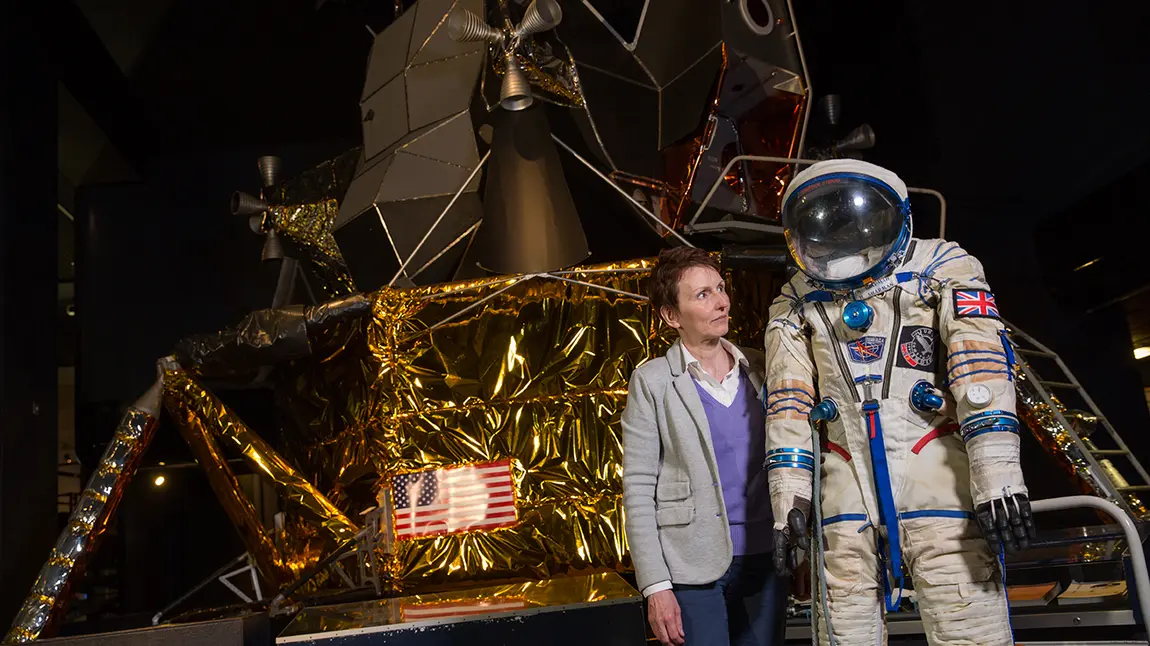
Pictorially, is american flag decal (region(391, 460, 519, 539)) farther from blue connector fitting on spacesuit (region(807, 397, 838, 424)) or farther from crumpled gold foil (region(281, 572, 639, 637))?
blue connector fitting on spacesuit (region(807, 397, 838, 424))

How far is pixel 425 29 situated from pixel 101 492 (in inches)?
111

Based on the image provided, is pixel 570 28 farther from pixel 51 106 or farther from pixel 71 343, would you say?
pixel 71 343

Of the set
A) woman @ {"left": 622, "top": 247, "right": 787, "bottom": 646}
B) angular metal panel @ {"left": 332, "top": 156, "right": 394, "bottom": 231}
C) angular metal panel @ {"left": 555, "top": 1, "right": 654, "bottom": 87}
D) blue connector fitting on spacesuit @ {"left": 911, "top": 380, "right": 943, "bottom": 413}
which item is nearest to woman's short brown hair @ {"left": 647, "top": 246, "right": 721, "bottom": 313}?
woman @ {"left": 622, "top": 247, "right": 787, "bottom": 646}

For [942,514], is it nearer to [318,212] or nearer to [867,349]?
[867,349]

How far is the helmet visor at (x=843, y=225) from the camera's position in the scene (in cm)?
226

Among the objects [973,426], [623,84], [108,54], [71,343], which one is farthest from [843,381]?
[71,343]

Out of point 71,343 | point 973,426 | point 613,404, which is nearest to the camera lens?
point 973,426

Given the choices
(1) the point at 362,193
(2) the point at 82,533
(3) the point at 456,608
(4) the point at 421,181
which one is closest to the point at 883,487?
(3) the point at 456,608

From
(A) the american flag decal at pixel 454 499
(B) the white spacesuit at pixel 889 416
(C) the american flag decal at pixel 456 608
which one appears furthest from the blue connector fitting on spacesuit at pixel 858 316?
(A) the american flag decal at pixel 454 499

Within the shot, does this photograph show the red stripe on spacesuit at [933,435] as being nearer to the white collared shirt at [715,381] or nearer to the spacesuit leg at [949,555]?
the spacesuit leg at [949,555]

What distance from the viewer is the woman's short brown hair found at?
2.62 m

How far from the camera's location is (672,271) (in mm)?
2633

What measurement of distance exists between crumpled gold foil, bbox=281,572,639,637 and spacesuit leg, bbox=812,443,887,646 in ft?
2.93

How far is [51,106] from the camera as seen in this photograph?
5.89 meters
